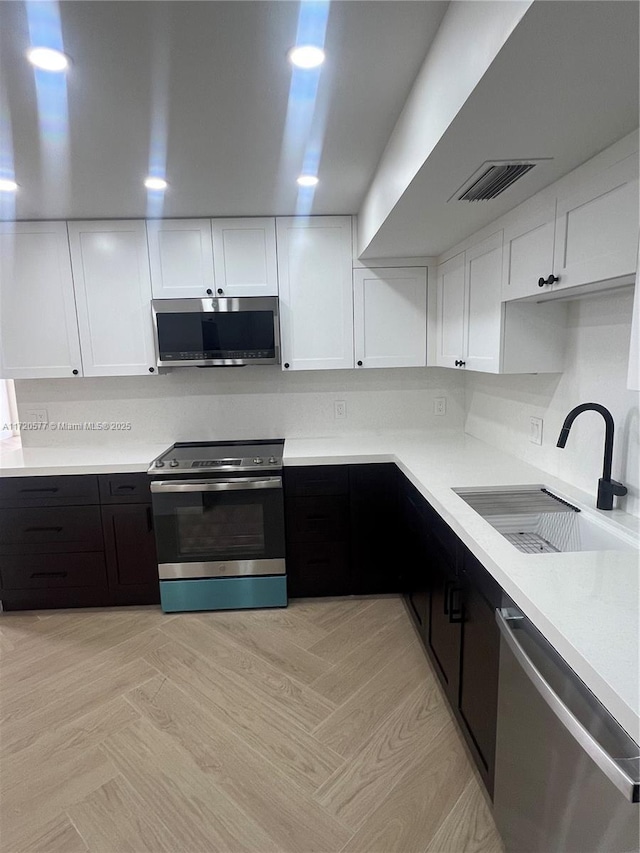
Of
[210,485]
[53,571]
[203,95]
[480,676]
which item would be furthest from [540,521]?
[53,571]

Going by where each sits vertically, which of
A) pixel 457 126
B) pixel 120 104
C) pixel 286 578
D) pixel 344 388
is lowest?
pixel 286 578

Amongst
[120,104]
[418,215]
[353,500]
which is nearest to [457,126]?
[418,215]

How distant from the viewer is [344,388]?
10.4ft

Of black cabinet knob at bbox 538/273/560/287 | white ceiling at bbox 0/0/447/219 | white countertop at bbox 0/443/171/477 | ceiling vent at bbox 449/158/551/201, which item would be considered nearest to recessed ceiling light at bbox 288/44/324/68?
white ceiling at bbox 0/0/447/219

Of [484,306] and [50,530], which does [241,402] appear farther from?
[484,306]

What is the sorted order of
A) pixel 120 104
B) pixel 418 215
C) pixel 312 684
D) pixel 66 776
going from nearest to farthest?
pixel 120 104 < pixel 66 776 < pixel 418 215 < pixel 312 684

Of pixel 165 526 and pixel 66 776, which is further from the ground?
pixel 165 526

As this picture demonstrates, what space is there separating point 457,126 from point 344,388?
6.83 ft

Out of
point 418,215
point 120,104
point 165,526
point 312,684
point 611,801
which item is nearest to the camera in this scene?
point 611,801

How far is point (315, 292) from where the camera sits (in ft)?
9.14

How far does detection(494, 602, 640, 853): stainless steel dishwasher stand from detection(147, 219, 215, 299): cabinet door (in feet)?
7.90

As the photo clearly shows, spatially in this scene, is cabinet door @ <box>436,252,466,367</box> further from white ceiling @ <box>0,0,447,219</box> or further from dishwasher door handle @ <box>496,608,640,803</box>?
dishwasher door handle @ <box>496,608,640,803</box>

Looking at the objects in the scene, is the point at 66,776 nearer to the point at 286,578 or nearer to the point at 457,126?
the point at 286,578

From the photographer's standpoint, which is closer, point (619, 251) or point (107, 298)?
point (619, 251)
